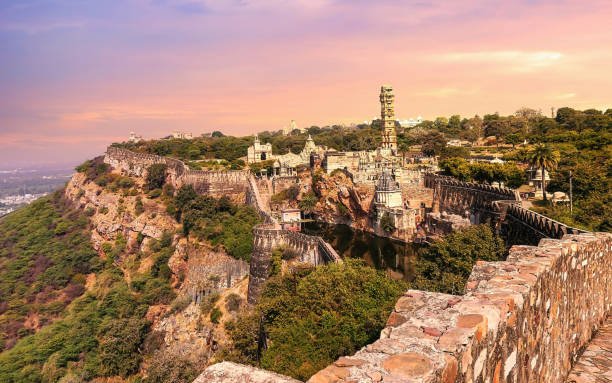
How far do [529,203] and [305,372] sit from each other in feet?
102

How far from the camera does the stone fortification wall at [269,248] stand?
2758 centimetres

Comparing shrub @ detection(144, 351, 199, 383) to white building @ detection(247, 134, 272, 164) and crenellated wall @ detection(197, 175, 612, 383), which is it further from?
white building @ detection(247, 134, 272, 164)

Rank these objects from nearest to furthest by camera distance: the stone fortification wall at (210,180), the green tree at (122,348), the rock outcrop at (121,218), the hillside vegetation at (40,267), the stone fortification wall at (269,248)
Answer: the stone fortification wall at (269,248) → the green tree at (122,348) → the hillside vegetation at (40,267) → the rock outcrop at (121,218) → the stone fortification wall at (210,180)

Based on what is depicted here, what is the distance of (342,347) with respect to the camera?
13.7 m

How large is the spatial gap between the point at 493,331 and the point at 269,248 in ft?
87.9

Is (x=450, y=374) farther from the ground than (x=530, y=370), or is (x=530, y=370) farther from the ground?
(x=450, y=374)

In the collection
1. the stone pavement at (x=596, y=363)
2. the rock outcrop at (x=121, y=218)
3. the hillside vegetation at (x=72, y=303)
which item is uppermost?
the stone pavement at (x=596, y=363)

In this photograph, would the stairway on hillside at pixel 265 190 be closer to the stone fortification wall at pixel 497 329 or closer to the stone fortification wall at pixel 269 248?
the stone fortification wall at pixel 269 248

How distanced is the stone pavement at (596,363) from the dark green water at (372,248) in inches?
1140

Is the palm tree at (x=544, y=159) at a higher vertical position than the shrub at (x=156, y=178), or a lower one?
higher

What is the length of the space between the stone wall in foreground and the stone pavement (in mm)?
146

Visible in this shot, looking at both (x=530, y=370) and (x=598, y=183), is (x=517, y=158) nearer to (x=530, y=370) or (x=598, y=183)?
(x=598, y=183)

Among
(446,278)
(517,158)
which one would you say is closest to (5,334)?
(446,278)

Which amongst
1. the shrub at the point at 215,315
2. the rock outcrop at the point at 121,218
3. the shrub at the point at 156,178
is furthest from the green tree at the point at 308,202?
the shrub at the point at 215,315
